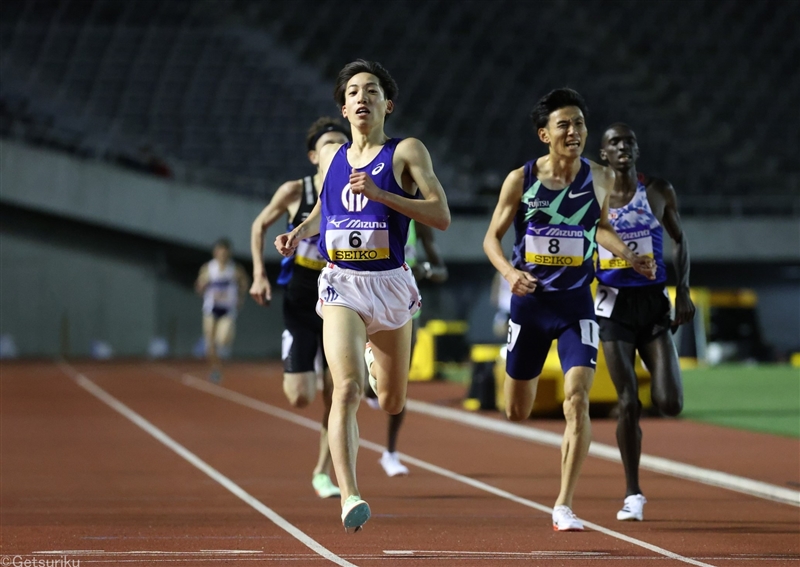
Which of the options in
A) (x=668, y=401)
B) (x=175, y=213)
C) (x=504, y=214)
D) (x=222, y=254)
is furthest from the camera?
(x=175, y=213)

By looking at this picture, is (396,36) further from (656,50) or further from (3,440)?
(3,440)

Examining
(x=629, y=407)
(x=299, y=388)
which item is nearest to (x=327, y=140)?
(x=299, y=388)

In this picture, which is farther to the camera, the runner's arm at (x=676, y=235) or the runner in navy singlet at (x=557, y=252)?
the runner's arm at (x=676, y=235)

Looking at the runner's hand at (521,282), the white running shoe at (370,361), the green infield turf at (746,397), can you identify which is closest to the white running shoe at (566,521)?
the runner's hand at (521,282)

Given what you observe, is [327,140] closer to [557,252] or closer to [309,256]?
[309,256]

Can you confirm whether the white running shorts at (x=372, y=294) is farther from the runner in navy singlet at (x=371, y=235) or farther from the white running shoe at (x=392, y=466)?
the white running shoe at (x=392, y=466)

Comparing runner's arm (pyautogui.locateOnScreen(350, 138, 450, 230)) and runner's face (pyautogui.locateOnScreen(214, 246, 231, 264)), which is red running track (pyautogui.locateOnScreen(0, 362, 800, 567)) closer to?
runner's arm (pyautogui.locateOnScreen(350, 138, 450, 230))

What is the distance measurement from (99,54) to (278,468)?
23.2 meters

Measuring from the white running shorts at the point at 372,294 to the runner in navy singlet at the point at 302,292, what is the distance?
2.13 metres

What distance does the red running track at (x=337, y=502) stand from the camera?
18.2 ft

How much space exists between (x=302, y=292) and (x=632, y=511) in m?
2.39

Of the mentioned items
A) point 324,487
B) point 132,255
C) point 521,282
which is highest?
point 132,255

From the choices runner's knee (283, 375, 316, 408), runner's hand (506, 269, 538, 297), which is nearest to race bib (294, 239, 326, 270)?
runner's knee (283, 375, 316, 408)

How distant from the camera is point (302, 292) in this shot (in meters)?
7.79
